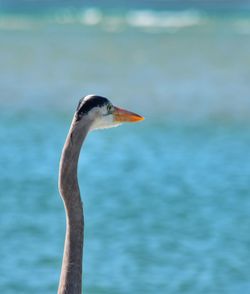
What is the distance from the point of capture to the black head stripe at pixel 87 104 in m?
4.99

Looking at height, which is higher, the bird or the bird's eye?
the bird's eye

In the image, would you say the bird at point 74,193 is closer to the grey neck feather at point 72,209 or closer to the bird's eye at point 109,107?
the grey neck feather at point 72,209

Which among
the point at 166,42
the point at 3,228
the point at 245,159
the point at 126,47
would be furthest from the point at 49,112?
the point at 166,42

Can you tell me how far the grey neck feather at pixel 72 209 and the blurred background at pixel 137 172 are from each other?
383cm

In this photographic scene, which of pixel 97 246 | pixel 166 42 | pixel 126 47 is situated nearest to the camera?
pixel 97 246

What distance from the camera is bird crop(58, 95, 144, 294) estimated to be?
489cm

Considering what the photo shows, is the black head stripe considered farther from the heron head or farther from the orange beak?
the orange beak

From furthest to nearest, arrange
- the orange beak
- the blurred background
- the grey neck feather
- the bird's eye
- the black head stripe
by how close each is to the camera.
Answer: the blurred background < the orange beak < the bird's eye < the black head stripe < the grey neck feather

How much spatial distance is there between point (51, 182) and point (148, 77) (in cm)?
736

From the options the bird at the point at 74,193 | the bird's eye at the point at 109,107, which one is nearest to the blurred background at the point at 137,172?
the bird's eye at the point at 109,107

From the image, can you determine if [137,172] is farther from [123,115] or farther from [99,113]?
[99,113]

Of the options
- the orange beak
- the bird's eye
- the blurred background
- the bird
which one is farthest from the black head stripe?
the blurred background

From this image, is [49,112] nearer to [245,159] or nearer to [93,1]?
[245,159]

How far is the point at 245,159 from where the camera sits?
41.9 ft
